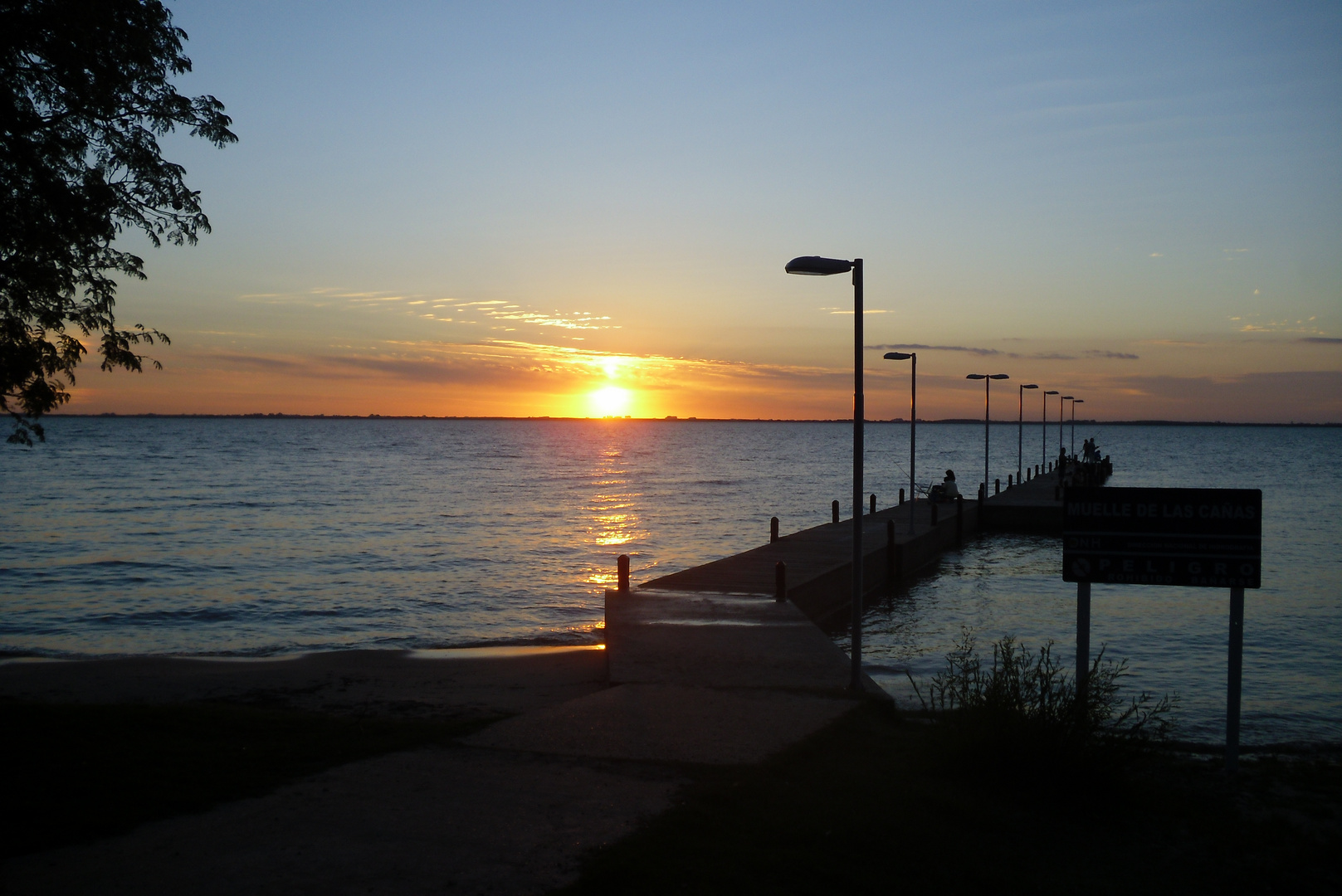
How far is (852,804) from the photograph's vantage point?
7.16m

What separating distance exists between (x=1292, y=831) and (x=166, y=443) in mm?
167272

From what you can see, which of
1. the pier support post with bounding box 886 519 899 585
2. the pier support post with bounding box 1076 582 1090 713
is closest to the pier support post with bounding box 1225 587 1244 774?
the pier support post with bounding box 1076 582 1090 713

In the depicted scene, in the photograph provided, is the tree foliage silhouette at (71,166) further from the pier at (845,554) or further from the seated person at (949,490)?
the seated person at (949,490)

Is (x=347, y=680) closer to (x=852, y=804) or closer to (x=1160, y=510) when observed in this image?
(x=852, y=804)

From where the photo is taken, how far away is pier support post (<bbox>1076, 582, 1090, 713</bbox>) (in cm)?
812

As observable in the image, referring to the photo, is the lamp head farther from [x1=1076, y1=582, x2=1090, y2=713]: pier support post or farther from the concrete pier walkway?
the concrete pier walkway

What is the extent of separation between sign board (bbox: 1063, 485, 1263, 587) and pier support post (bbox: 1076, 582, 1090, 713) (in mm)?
181

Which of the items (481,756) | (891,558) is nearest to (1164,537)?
(481,756)

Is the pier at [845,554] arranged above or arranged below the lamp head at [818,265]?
below

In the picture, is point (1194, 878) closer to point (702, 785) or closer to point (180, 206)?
point (702, 785)

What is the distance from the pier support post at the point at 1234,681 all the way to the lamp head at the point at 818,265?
5463mm

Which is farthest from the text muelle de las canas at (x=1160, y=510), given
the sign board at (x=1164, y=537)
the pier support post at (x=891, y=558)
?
the pier support post at (x=891, y=558)

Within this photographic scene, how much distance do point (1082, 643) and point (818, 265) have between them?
525 centimetres

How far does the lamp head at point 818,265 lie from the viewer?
1151 cm
